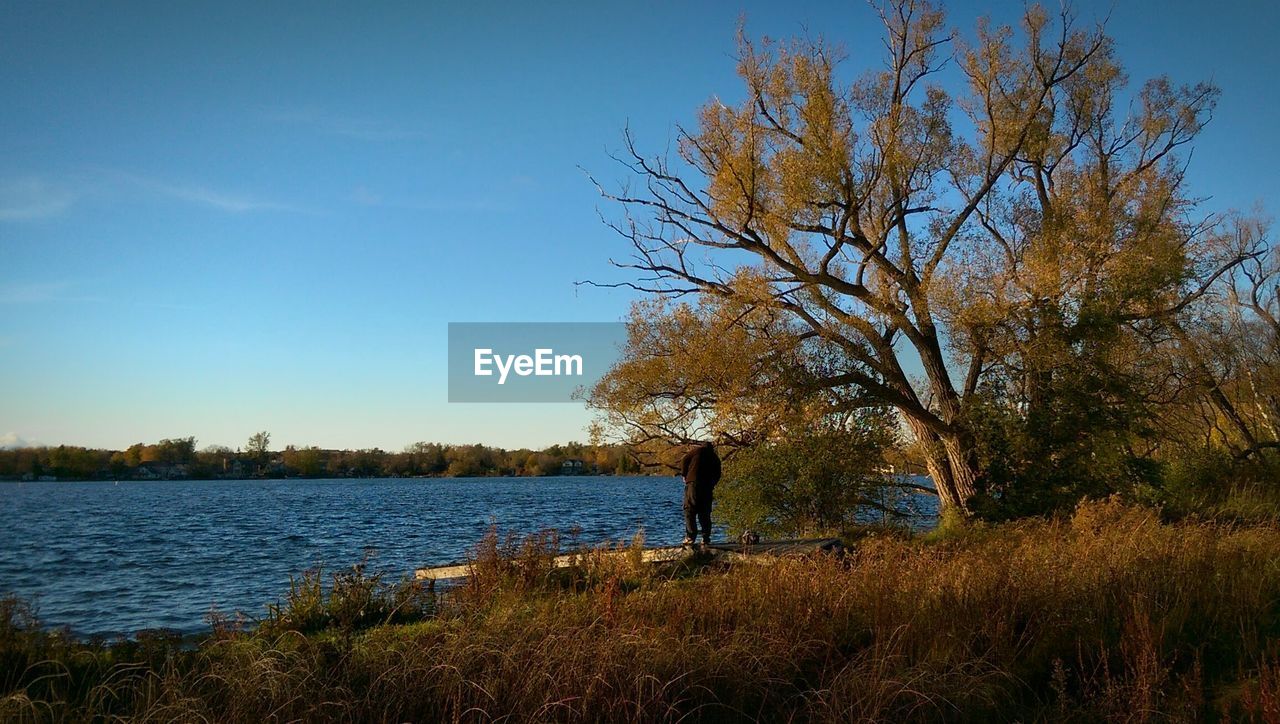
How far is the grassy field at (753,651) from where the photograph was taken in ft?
19.1

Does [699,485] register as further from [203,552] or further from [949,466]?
[203,552]

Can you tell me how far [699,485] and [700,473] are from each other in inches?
8.6

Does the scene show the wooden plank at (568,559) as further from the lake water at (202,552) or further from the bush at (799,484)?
the bush at (799,484)

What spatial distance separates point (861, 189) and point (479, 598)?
1527 centimetres

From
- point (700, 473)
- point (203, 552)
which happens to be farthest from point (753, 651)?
point (203, 552)

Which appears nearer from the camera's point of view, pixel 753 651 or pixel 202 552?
pixel 753 651

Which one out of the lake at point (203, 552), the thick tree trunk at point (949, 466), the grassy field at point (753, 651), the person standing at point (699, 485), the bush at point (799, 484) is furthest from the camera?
the thick tree trunk at point (949, 466)

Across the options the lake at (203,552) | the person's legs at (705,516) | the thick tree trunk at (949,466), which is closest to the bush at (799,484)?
the thick tree trunk at (949,466)

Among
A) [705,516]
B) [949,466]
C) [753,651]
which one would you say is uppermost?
[949,466]

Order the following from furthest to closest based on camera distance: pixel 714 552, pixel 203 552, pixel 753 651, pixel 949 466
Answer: pixel 203 552
pixel 949 466
pixel 714 552
pixel 753 651

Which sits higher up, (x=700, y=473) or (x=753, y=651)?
(x=700, y=473)

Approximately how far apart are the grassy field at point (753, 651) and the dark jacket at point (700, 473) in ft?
13.9

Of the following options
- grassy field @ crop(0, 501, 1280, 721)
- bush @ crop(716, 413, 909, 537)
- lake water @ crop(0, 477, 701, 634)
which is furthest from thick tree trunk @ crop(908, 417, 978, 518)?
grassy field @ crop(0, 501, 1280, 721)

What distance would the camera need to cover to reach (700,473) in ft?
50.6
